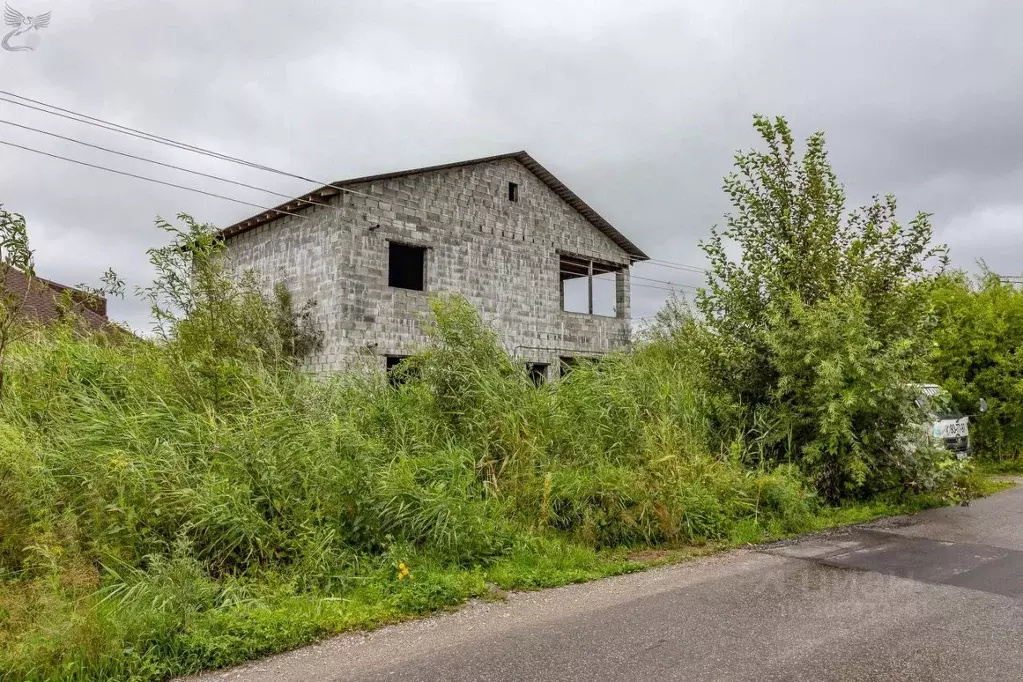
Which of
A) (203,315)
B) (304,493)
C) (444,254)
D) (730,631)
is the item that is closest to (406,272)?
(444,254)

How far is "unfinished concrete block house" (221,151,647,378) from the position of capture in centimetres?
1606

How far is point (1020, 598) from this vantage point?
5500 mm

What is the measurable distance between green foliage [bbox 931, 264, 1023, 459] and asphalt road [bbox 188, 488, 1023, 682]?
33.2ft

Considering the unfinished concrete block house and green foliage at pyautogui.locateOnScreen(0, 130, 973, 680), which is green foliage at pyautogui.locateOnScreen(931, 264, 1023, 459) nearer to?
green foliage at pyautogui.locateOnScreen(0, 130, 973, 680)

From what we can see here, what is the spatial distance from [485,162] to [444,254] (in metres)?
2.98

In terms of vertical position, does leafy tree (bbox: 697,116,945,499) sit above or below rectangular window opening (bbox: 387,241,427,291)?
below

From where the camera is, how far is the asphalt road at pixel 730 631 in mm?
4113

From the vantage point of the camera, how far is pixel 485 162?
18734mm

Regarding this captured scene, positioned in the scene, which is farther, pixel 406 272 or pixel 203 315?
pixel 406 272

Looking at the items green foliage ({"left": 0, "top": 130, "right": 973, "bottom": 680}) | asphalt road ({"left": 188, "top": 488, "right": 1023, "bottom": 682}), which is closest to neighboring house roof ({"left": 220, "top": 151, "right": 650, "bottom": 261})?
green foliage ({"left": 0, "top": 130, "right": 973, "bottom": 680})

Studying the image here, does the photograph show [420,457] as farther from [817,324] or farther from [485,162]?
[485,162]

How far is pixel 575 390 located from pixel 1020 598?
213 inches

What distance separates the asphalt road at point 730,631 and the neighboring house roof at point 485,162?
41.2ft

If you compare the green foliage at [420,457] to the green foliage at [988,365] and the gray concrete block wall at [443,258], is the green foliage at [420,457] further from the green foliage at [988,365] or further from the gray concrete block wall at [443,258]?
the green foliage at [988,365]
